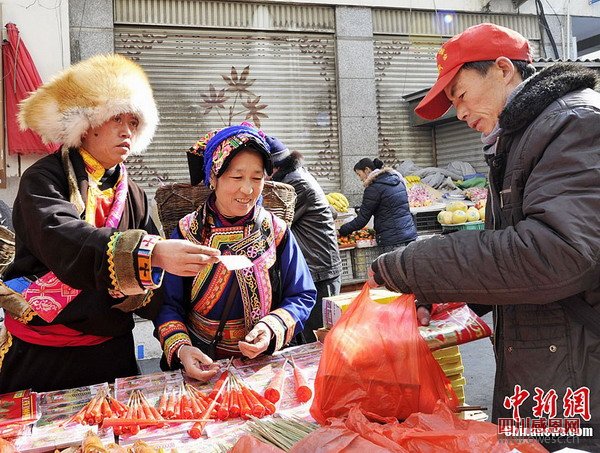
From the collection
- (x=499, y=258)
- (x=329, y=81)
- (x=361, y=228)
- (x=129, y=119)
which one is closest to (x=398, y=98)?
(x=329, y=81)

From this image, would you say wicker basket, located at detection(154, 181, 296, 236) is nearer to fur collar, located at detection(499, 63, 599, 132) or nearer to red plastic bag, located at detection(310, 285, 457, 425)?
red plastic bag, located at detection(310, 285, 457, 425)

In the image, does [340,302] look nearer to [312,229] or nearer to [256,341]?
[256,341]

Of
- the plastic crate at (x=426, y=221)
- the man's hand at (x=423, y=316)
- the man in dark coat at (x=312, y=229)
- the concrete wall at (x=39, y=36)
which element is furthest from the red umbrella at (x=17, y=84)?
the man's hand at (x=423, y=316)

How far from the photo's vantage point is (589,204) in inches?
52.2

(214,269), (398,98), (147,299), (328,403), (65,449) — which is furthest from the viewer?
(398,98)

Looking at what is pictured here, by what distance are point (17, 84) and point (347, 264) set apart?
485cm

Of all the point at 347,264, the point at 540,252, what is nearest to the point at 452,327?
the point at 540,252

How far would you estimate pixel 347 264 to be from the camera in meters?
6.58

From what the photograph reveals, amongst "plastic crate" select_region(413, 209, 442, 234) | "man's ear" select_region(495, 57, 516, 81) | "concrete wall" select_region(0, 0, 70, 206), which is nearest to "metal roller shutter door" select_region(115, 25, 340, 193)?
"concrete wall" select_region(0, 0, 70, 206)

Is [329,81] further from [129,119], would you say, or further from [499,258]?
[499,258]

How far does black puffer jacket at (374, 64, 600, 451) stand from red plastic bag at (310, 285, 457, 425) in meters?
0.17

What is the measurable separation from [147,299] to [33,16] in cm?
645

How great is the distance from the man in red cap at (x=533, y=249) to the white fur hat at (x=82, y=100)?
51.4 inches

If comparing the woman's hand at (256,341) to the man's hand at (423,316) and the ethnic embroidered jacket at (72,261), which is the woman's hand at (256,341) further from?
the man's hand at (423,316)
